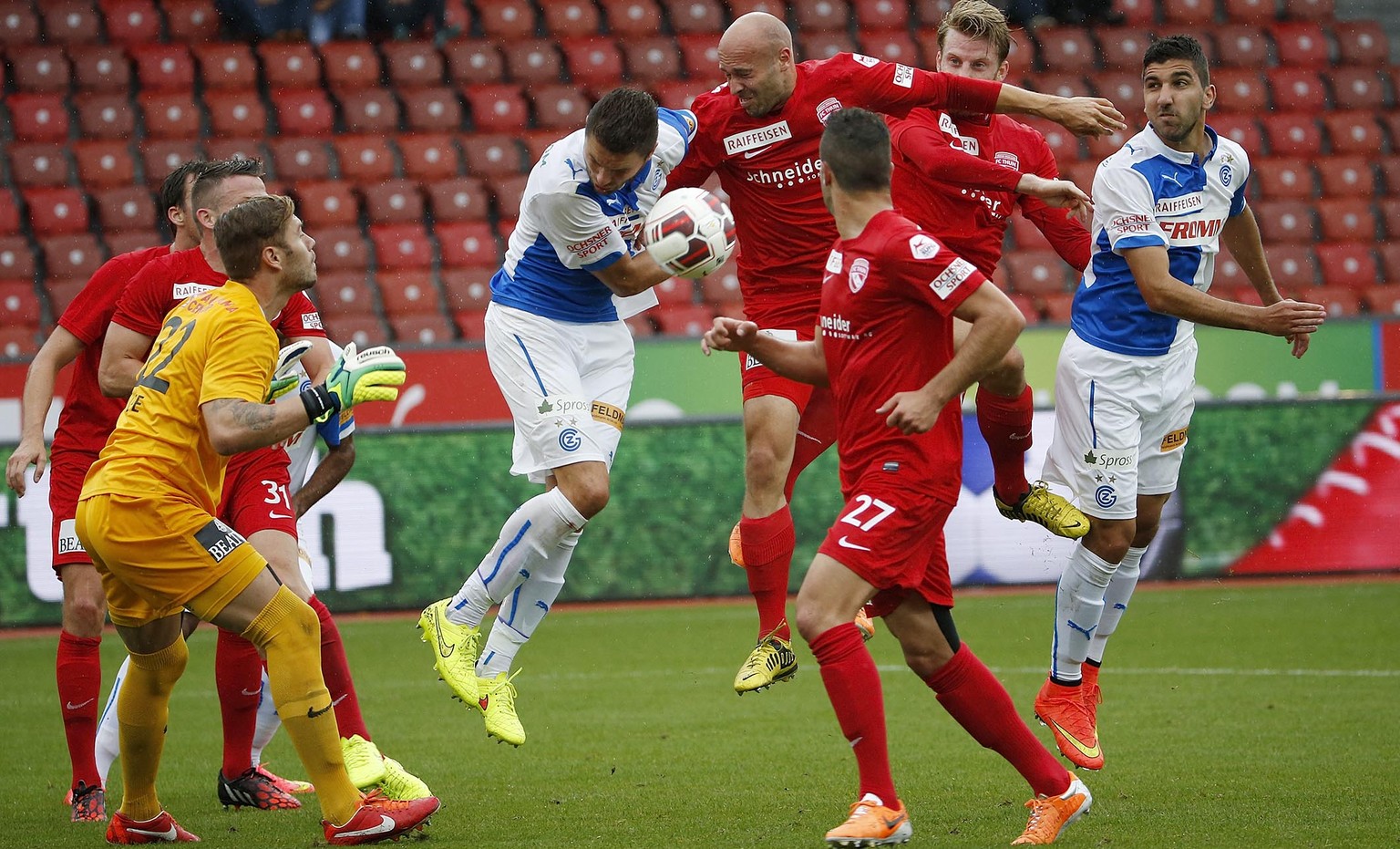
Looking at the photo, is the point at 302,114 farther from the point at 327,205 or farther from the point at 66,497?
the point at 66,497

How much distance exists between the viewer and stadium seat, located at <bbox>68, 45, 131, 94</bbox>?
57.4 feet

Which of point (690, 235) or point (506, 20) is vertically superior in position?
point (506, 20)

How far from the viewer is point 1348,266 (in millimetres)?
17609

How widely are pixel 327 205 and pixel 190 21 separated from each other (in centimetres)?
374

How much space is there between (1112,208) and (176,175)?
407 cm

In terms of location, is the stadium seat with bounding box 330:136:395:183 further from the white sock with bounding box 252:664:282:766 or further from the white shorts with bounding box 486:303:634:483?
the white sock with bounding box 252:664:282:766

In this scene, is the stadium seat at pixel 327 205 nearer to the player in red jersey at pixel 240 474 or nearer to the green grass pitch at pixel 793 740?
the green grass pitch at pixel 793 740

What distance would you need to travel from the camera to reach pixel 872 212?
208 inches

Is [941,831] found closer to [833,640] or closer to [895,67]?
[833,640]

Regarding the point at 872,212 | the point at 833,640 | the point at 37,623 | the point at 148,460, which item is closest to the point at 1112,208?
the point at 872,212

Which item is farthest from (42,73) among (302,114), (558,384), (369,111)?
(558,384)

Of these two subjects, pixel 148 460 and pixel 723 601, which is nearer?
pixel 148 460

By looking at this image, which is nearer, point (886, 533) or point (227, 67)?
point (886, 533)

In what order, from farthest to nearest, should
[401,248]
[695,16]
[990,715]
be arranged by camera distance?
1. [695,16]
2. [401,248]
3. [990,715]
